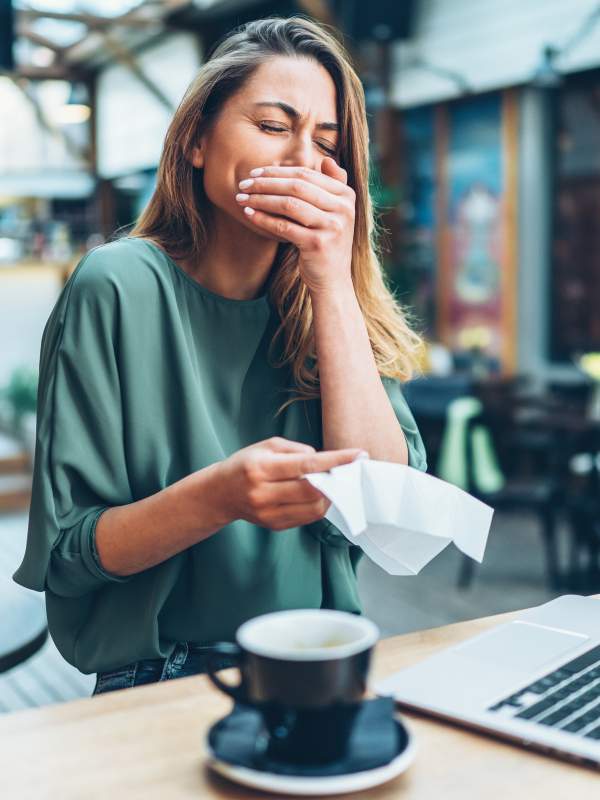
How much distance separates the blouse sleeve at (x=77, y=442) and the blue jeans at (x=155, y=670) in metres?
0.11

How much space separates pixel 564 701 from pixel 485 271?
6.60 m

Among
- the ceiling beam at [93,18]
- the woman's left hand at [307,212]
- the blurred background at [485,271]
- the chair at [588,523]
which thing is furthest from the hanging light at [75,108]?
the woman's left hand at [307,212]

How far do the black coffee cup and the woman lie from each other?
0.33 meters

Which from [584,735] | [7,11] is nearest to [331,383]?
[584,735]

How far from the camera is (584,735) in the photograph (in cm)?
78

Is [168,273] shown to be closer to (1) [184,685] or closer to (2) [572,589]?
(1) [184,685]

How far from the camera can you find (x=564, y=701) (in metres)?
0.83

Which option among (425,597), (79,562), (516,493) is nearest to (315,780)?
(79,562)

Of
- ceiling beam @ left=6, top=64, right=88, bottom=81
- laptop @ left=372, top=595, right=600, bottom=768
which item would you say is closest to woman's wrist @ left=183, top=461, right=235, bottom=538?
laptop @ left=372, top=595, right=600, bottom=768

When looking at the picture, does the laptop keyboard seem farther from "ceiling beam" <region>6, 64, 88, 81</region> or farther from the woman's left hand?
"ceiling beam" <region>6, 64, 88, 81</region>

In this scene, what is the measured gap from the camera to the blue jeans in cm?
120

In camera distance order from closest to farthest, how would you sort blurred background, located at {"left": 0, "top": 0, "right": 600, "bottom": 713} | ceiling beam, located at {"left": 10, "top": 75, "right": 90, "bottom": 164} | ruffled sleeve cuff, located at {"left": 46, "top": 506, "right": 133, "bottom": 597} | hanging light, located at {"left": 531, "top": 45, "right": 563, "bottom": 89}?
ruffled sleeve cuff, located at {"left": 46, "top": 506, "right": 133, "bottom": 597} < blurred background, located at {"left": 0, "top": 0, "right": 600, "bottom": 713} < hanging light, located at {"left": 531, "top": 45, "right": 563, "bottom": 89} < ceiling beam, located at {"left": 10, "top": 75, "right": 90, "bottom": 164}

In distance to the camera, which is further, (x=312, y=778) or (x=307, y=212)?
(x=307, y=212)

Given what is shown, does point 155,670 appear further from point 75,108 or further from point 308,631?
point 75,108
